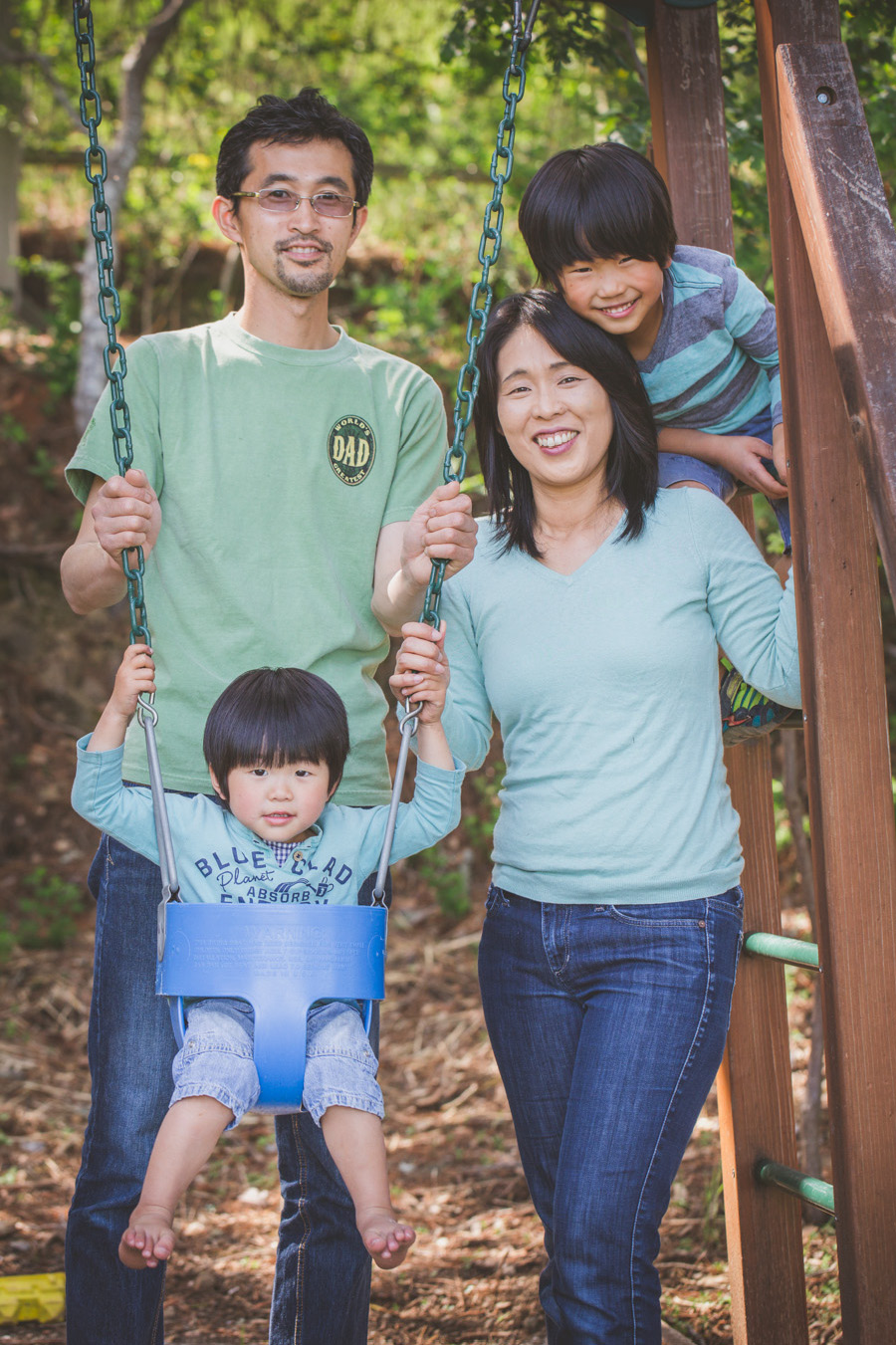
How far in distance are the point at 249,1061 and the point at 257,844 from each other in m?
0.38

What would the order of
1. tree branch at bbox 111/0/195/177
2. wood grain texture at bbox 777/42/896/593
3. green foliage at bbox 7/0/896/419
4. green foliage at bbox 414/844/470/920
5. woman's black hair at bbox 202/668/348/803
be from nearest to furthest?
wood grain texture at bbox 777/42/896/593 < woman's black hair at bbox 202/668/348/803 < green foliage at bbox 414/844/470/920 < tree branch at bbox 111/0/195/177 < green foliage at bbox 7/0/896/419

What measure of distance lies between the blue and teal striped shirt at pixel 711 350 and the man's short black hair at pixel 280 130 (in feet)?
2.32

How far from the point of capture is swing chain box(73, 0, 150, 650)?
2.12 meters

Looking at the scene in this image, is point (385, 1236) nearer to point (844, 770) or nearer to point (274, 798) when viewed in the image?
point (274, 798)

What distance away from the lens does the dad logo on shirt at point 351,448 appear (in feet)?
8.04

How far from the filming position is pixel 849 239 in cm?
197

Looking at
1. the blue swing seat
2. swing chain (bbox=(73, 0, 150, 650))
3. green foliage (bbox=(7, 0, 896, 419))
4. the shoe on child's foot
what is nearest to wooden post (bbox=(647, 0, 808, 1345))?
the shoe on child's foot

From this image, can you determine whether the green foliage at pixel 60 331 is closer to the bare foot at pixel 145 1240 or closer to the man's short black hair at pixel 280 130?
the man's short black hair at pixel 280 130

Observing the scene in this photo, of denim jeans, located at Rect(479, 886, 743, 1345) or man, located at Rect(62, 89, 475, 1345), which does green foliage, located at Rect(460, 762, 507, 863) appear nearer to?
man, located at Rect(62, 89, 475, 1345)

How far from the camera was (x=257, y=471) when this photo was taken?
2.40m

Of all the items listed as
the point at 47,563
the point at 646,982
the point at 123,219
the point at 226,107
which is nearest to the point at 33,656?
the point at 47,563

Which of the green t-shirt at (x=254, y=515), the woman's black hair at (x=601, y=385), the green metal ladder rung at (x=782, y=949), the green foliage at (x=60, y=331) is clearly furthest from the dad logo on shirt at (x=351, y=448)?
the green foliage at (x=60, y=331)

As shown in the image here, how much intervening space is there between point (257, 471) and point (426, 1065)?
3.75m

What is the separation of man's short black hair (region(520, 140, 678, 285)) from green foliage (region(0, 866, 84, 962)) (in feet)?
16.1
